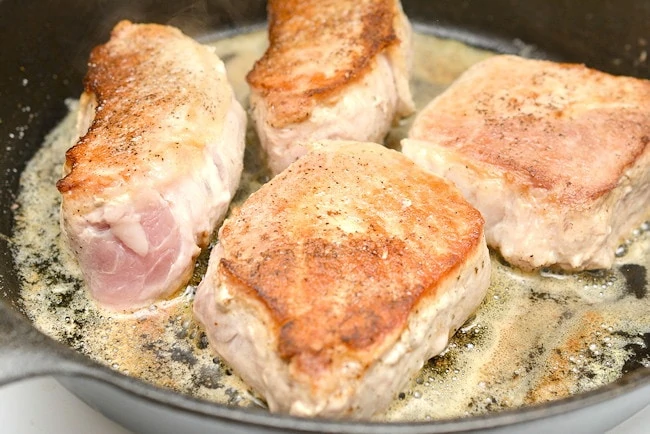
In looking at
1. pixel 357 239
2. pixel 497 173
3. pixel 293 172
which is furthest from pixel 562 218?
pixel 293 172

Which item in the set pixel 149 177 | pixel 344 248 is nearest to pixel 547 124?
pixel 344 248

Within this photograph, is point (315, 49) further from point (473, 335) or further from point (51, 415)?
point (51, 415)

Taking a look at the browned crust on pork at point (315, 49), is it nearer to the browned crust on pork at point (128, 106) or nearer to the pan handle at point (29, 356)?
the browned crust on pork at point (128, 106)

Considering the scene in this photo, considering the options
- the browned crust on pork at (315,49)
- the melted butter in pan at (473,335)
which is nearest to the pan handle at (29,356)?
the melted butter in pan at (473,335)

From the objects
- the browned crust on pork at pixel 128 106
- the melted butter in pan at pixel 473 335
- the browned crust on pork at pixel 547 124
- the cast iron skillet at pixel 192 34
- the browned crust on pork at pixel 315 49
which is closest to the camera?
the cast iron skillet at pixel 192 34

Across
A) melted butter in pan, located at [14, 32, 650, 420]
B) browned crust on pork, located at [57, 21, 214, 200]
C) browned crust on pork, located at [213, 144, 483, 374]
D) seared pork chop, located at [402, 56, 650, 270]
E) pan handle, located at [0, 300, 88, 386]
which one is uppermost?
browned crust on pork, located at [57, 21, 214, 200]

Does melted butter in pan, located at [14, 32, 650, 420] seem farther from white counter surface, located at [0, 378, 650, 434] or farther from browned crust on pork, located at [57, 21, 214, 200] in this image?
browned crust on pork, located at [57, 21, 214, 200]

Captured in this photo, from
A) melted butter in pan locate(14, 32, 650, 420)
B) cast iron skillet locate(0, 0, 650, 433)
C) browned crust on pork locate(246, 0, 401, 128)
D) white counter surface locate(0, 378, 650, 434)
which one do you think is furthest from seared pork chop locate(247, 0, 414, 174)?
white counter surface locate(0, 378, 650, 434)
